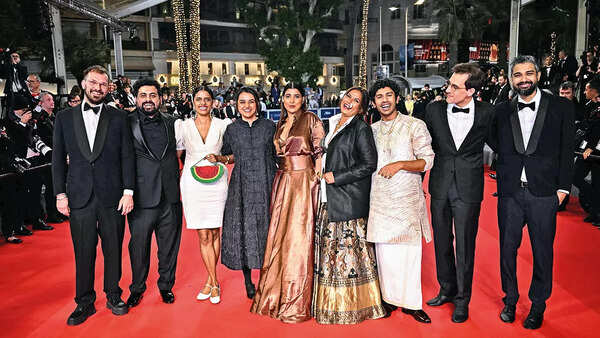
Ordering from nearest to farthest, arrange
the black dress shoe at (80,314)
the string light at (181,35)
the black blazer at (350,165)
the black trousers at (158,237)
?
1. the black blazer at (350,165)
2. the black dress shoe at (80,314)
3. the black trousers at (158,237)
4. the string light at (181,35)

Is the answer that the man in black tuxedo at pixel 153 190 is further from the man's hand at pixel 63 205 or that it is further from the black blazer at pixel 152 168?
the man's hand at pixel 63 205

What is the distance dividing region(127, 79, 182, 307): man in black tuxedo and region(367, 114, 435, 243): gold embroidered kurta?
1496mm

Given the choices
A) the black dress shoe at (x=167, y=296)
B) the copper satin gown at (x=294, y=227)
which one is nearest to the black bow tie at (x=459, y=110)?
the copper satin gown at (x=294, y=227)

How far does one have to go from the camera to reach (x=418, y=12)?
1244 inches

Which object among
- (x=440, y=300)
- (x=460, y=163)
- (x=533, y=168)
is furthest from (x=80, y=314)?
(x=533, y=168)

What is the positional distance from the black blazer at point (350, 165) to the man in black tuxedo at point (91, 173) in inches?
54.9

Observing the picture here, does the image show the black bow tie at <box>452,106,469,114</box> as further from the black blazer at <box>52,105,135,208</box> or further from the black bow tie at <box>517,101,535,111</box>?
the black blazer at <box>52,105,135,208</box>

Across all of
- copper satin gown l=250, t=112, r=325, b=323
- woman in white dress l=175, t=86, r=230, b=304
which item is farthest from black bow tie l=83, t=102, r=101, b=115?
copper satin gown l=250, t=112, r=325, b=323

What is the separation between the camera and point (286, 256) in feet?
10.4

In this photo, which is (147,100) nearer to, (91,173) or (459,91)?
(91,173)

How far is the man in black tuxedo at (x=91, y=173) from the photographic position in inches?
124

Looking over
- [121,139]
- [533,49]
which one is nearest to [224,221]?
[121,139]

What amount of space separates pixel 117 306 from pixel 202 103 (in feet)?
5.20

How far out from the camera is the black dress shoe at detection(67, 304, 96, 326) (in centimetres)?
321
